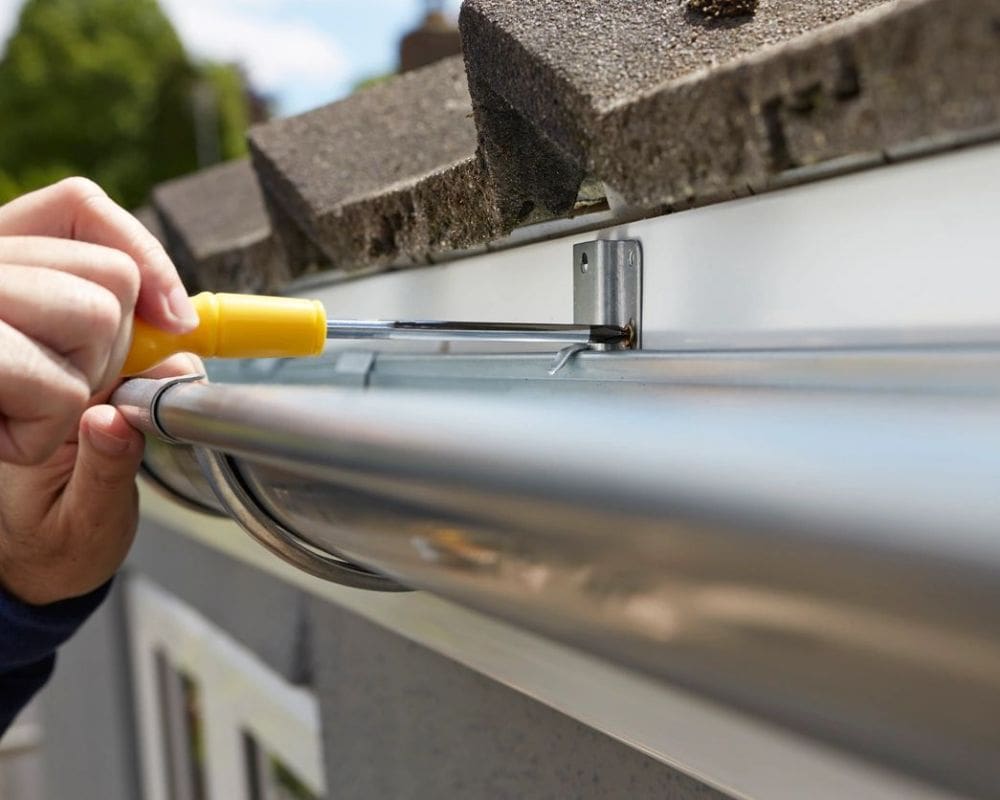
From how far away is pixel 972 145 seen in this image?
0.36m

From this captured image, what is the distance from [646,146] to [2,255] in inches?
11.4

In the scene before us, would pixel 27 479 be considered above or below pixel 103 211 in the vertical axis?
below

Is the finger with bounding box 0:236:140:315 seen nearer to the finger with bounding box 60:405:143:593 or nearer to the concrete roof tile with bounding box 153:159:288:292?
the finger with bounding box 60:405:143:593

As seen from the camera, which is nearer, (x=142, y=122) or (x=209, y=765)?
(x=209, y=765)

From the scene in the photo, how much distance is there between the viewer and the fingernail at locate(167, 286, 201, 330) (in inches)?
17.4

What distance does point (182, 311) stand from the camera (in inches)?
17.5

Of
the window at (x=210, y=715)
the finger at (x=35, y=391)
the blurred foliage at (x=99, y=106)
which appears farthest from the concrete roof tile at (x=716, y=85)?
the blurred foliage at (x=99, y=106)

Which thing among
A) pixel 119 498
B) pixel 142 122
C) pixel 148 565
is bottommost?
pixel 148 565

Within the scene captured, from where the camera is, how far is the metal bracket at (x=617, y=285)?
0.54 metres

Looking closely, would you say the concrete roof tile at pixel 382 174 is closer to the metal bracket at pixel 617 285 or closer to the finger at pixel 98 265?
the metal bracket at pixel 617 285

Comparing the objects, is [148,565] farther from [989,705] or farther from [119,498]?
[989,705]

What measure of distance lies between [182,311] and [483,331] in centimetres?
16

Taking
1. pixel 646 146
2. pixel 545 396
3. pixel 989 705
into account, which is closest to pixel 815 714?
pixel 989 705

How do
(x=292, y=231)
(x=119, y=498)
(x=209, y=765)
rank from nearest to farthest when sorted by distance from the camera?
1. (x=119, y=498)
2. (x=292, y=231)
3. (x=209, y=765)
